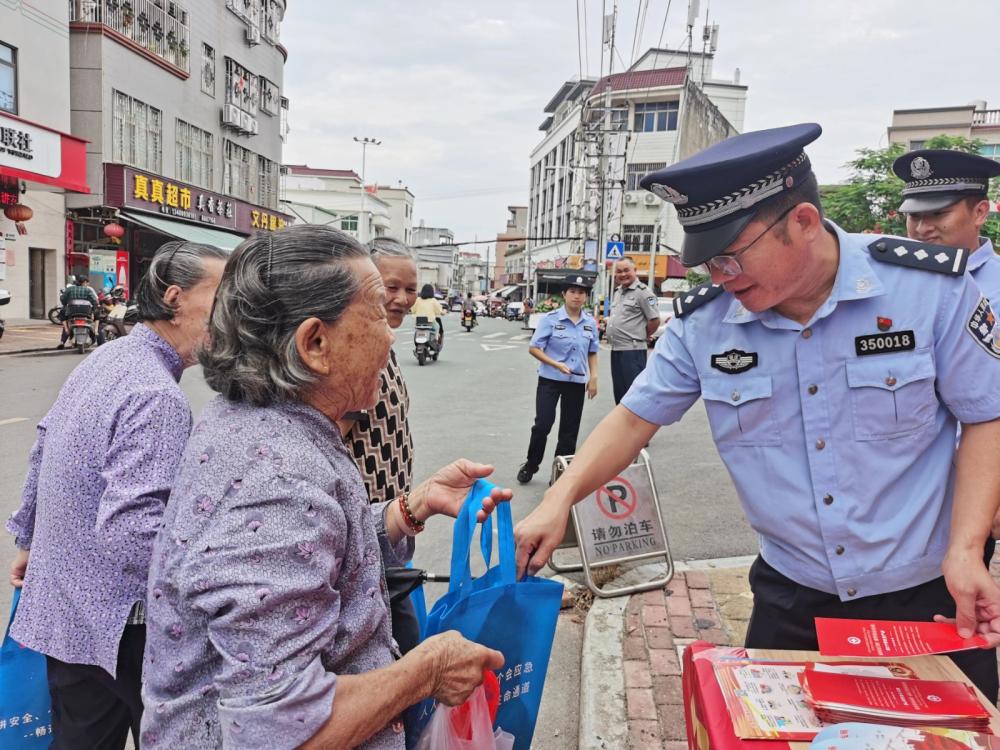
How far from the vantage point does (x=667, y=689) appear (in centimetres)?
296

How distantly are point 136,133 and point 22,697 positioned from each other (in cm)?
2191

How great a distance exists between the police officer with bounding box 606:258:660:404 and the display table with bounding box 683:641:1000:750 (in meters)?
6.06

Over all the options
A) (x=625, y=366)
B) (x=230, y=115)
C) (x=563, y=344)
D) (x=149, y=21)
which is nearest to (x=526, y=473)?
(x=563, y=344)

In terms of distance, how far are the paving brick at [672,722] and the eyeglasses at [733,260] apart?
1843 mm

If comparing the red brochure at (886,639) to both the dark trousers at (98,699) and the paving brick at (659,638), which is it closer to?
the dark trousers at (98,699)

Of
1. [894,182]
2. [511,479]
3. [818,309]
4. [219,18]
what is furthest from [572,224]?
[818,309]

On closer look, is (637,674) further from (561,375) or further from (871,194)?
(871,194)

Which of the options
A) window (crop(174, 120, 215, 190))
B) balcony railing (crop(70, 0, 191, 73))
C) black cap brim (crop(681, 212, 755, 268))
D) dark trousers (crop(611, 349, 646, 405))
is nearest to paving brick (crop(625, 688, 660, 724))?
black cap brim (crop(681, 212, 755, 268))

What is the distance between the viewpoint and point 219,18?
24.2 metres

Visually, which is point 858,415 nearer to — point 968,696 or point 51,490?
point 968,696

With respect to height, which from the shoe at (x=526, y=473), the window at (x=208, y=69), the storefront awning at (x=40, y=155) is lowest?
the shoe at (x=526, y=473)

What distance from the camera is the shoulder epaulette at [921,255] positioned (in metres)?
1.63

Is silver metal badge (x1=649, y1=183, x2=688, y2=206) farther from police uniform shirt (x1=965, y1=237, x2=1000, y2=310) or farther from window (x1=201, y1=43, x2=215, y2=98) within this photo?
window (x1=201, y1=43, x2=215, y2=98)

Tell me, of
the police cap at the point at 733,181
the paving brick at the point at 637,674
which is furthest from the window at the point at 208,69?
the police cap at the point at 733,181
